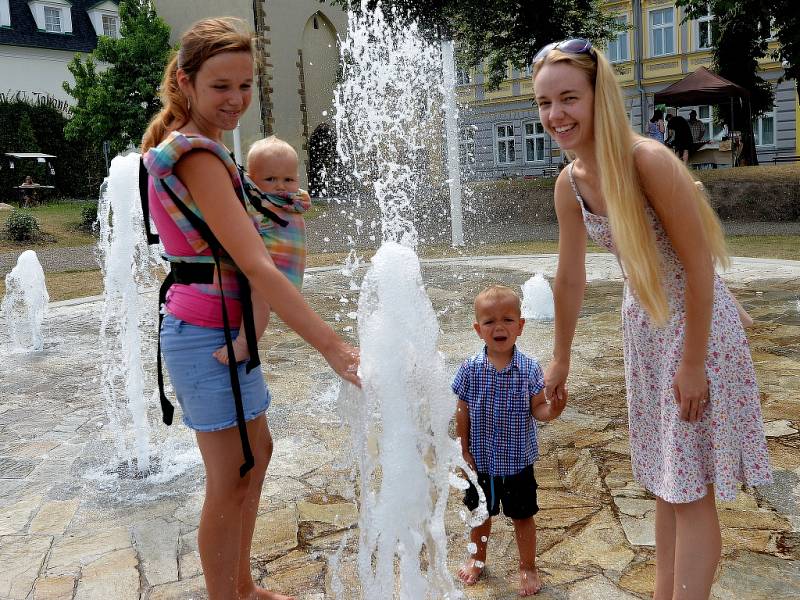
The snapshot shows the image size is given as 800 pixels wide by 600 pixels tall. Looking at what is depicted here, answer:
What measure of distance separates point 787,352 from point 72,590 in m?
4.66

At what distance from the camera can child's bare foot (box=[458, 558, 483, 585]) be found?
255 centimetres

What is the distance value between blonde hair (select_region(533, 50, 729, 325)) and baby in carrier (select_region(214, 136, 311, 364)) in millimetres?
922

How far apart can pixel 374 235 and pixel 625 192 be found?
15.9 metres

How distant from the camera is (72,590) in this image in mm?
2691

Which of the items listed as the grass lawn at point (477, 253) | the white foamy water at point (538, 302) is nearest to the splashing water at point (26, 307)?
the grass lawn at point (477, 253)

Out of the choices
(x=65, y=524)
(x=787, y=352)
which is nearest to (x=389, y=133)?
(x=787, y=352)

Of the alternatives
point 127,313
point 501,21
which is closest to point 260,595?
point 127,313

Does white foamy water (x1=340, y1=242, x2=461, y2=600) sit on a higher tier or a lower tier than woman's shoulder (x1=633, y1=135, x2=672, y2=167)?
lower

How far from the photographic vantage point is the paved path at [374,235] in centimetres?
1407

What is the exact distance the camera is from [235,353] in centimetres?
202

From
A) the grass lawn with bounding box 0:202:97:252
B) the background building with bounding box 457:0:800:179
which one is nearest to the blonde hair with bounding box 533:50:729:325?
the grass lawn with bounding box 0:202:97:252

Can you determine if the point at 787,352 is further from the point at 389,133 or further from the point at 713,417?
the point at 389,133

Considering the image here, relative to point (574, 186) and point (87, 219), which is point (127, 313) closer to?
point (574, 186)

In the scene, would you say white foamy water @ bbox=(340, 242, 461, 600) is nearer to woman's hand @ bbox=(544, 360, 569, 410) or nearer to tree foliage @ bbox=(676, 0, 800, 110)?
woman's hand @ bbox=(544, 360, 569, 410)
